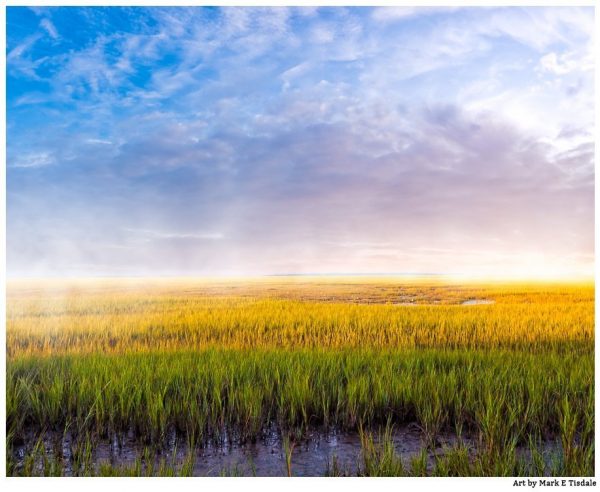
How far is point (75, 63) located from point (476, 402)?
10.8ft

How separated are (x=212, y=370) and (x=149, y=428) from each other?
63 cm

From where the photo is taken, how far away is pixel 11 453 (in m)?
2.37

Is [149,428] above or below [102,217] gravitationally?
below

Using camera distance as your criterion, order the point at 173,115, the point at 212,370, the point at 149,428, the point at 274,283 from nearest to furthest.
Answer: the point at 149,428
the point at 212,370
the point at 173,115
the point at 274,283

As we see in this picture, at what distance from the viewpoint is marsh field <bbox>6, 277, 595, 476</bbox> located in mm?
2227

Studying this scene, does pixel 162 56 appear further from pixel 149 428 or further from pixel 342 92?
pixel 149 428

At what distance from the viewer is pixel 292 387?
8.61ft

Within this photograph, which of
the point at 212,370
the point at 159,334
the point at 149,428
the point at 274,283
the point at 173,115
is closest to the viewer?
the point at 149,428

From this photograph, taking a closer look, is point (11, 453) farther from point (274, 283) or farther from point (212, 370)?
point (274, 283)

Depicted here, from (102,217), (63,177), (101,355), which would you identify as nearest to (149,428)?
(101,355)

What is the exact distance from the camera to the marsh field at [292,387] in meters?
2.23

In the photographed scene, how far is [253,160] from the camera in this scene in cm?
317

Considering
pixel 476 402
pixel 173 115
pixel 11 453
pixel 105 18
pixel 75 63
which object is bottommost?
pixel 11 453

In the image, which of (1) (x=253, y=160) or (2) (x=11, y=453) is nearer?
(2) (x=11, y=453)
